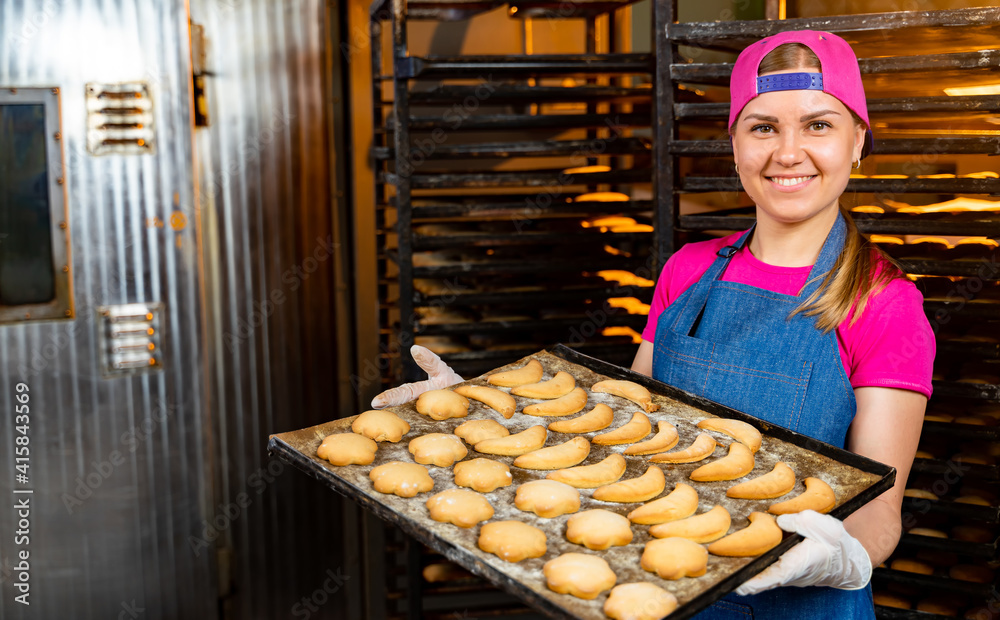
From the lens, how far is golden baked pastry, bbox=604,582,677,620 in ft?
4.08

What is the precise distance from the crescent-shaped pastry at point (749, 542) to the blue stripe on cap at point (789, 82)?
93 centimetres

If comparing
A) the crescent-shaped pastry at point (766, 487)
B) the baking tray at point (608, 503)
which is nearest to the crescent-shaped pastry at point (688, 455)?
the baking tray at point (608, 503)

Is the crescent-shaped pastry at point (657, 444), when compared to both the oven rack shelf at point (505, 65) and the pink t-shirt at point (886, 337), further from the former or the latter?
the oven rack shelf at point (505, 65)

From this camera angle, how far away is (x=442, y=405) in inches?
77.7

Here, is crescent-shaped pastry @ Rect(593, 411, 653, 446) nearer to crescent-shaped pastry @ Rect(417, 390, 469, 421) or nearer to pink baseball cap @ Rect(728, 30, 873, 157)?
crescent-shaped pastry @ Rect(417, 390, 469, 421)

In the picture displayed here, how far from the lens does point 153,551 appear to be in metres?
3.58

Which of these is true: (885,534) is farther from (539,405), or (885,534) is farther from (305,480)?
(305,480)

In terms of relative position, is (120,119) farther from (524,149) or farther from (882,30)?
(882,30)

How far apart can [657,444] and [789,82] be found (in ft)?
2.75

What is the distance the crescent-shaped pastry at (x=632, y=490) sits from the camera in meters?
1.62

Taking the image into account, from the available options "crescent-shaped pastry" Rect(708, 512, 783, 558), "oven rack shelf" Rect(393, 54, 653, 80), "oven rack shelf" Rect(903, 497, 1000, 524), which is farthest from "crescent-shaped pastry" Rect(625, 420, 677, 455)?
"oven rack shelf" Rect(393, 54, 653, 80)

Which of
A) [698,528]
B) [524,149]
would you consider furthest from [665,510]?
[524,149]

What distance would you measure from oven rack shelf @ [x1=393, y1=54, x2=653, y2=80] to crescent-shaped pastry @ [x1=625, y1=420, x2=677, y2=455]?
161 centimetres

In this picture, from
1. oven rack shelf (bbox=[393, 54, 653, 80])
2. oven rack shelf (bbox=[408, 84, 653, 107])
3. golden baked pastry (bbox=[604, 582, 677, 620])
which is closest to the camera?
golden baked pastry (bbox=[604, 582, 677, 620])
